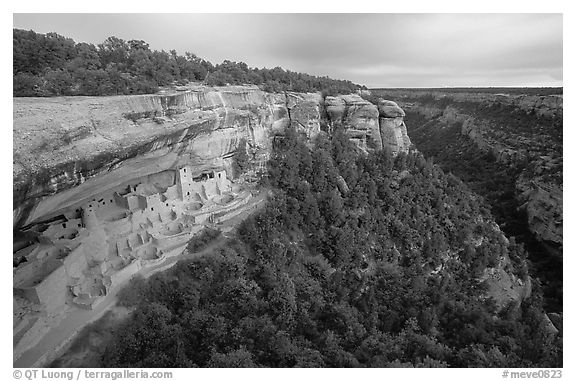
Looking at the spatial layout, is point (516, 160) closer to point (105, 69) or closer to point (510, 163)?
point (510, 163)

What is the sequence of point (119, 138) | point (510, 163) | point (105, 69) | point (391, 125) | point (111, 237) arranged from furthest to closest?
point (510, 163)
point (391, 125)
point (105, 69)
point (111, 237)
point (119, 138)

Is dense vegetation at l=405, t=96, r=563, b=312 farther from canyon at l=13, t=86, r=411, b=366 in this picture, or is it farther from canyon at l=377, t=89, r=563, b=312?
canyon at l=13, t=86, r=411, b=366

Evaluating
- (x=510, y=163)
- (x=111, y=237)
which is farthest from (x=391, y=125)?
(x=111, y=237)

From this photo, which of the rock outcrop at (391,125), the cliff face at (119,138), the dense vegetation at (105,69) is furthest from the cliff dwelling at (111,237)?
the rock outcrop at (391,125)

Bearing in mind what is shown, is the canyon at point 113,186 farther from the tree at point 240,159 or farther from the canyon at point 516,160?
the canyon at point 516,160

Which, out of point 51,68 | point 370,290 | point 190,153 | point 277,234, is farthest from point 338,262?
point 51,68
